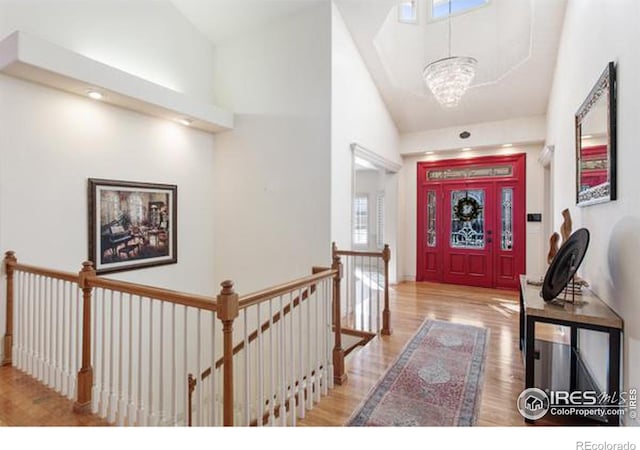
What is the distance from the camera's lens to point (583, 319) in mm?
1932

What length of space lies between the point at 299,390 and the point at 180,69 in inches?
174

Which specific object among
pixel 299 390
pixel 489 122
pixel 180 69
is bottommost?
pixel 299 390

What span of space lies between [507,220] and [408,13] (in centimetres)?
384

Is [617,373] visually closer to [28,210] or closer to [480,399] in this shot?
[480,399]

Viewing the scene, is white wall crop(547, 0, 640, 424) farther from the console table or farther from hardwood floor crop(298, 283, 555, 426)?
hardwood floor crop(298, 283, 555, 426)

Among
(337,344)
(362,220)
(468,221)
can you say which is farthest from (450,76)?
(362,220)

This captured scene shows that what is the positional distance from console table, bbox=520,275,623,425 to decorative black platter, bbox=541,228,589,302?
106 millimetres

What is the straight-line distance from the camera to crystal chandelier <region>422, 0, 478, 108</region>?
140 inches

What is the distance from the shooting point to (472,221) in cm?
616

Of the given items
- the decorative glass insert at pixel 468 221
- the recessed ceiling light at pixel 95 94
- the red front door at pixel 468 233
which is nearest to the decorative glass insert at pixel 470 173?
the red front door at pixel 468 233

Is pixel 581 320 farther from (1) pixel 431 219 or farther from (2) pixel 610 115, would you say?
(1) pixel 431 219

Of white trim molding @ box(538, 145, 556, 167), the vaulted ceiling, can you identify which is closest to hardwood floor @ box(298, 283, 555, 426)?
white trim molding @ box(538, 145, 556, 167)

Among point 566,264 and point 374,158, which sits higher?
point 374,158
